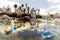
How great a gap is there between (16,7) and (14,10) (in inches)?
2.9

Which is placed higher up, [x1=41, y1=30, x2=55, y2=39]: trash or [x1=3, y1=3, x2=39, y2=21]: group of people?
[x1=3, y1=3, x2=39, y2=21]: group of people

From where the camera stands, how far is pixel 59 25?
3516 mm

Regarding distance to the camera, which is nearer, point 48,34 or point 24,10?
point 48,34

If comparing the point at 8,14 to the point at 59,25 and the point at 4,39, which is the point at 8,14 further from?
the point at 59,25

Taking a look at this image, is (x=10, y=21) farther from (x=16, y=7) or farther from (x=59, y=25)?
(x=59, y=25)

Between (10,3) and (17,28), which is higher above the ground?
(10,3)

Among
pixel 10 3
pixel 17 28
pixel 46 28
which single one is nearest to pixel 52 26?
pixel 46 28

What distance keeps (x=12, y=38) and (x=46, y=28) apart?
2.29 feet

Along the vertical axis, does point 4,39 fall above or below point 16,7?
below

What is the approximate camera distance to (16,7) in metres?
3.59

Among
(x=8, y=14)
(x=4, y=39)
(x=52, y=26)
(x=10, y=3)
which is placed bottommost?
(x=4, y=39)

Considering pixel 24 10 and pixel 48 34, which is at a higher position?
pixel 24 10

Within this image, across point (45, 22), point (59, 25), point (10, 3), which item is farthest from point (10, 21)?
point (59, 25)

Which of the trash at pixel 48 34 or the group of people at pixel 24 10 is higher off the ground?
the group of people at pixel 24 10
